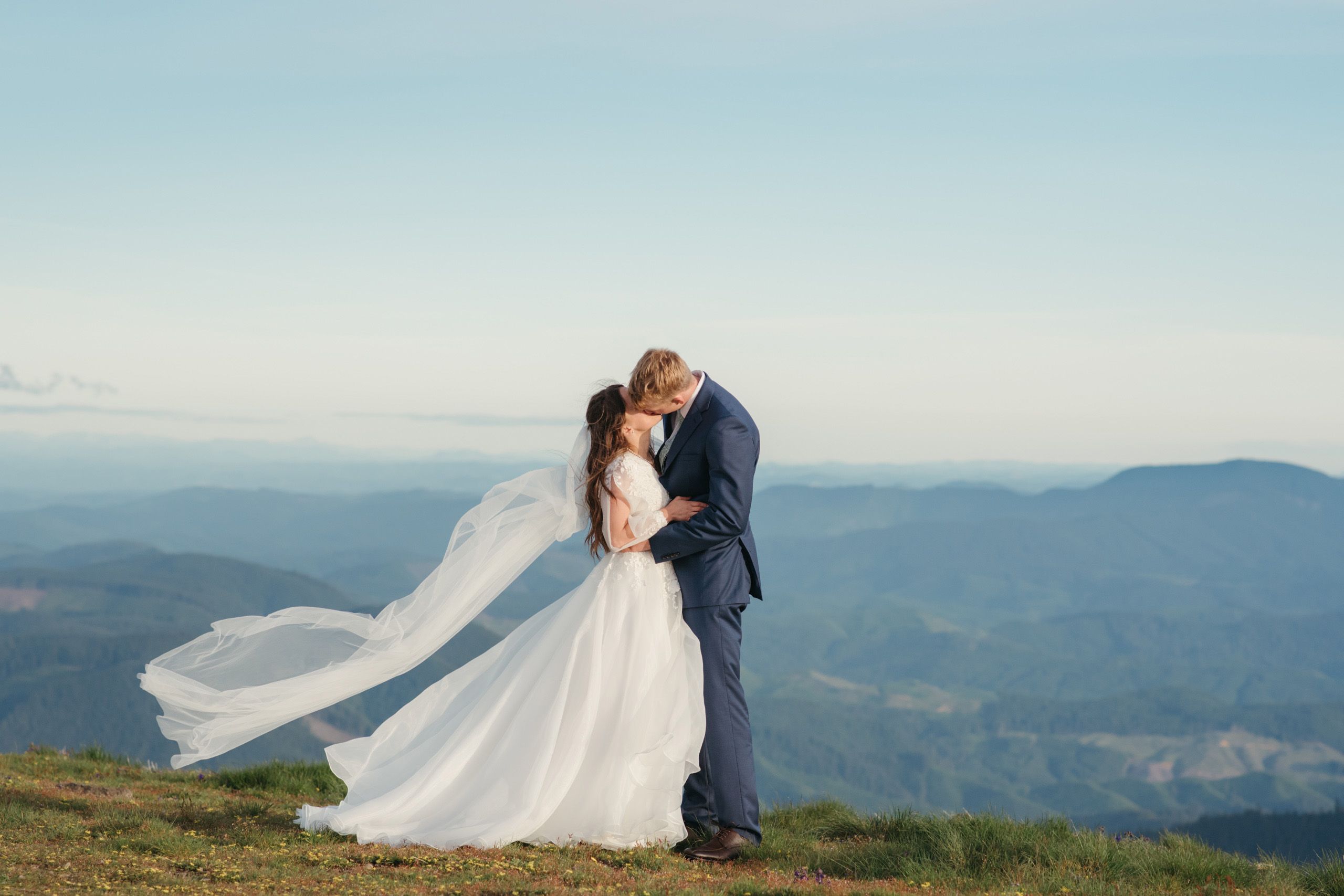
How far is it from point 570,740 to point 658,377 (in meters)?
2.66

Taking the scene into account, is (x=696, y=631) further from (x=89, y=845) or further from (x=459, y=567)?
(x=89, y=845)

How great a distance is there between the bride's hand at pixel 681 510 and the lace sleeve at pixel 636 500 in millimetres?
46

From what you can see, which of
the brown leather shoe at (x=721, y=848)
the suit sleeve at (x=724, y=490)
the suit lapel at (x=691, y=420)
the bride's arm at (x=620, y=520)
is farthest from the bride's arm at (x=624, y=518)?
the brown leather shoe at (x=721, y=848)

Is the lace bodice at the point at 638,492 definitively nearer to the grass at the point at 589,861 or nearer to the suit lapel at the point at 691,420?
the suit lapel at the point at 691,420

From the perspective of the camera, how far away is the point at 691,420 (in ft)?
25.4

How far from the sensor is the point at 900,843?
→ 25.0ft

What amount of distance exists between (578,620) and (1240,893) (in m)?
4.68

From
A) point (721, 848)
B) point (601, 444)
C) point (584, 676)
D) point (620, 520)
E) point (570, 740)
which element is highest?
point (601, 444)

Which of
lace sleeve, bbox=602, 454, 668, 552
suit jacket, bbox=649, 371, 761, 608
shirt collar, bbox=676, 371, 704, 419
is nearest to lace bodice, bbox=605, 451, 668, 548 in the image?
lace sleeve, bbox=602, 454, 668, 552

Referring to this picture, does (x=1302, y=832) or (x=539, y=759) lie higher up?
(x=539, y=759)

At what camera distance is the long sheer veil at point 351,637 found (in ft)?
26.6

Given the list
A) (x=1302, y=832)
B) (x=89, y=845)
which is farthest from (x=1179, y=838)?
(x=1302, y=832)

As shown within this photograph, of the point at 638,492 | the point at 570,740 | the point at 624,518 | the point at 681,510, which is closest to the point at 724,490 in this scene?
the point at 681,510

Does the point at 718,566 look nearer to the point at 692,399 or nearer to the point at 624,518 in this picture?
the point at 624,518
